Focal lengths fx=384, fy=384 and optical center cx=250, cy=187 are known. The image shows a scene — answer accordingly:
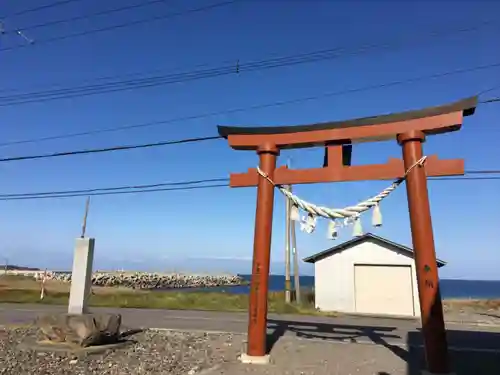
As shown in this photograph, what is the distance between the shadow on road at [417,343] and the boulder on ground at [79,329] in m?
3.50

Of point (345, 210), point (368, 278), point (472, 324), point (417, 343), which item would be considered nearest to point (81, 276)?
point (345, 210)

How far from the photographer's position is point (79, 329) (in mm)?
7891

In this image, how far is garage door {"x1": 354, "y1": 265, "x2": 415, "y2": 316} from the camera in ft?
63.8

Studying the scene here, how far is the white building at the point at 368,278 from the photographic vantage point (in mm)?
19625

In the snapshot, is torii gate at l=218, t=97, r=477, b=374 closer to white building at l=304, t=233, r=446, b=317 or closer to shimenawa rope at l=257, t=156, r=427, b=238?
shimenawa rope at l=257, t=156, r=427, b=238

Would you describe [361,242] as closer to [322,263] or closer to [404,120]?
[322,263]

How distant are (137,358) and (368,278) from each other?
52.5 feet

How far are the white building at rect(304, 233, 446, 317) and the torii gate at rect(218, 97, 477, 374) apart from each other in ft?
46.4

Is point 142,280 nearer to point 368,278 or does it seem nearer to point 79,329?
point 368,278

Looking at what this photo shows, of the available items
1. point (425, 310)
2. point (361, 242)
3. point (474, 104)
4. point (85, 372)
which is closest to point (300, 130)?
point (474, 104)

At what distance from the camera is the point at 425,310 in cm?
592

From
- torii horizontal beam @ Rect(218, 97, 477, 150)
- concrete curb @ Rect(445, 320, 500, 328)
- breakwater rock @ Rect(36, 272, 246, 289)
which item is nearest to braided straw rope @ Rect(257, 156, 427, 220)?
torii horizontal beam @ Rect(218, 97, 477, 150)

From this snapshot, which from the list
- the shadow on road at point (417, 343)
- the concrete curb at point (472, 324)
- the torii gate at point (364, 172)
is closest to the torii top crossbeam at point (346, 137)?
the torii gate at point (364, 172)

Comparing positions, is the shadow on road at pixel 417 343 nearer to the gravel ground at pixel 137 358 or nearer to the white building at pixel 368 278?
the gravel ground at pixel 137 358
